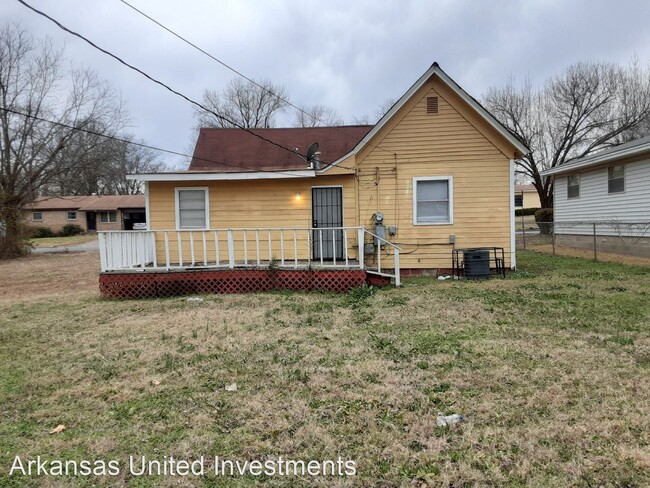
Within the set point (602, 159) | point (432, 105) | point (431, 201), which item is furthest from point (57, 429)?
point (602, 159)

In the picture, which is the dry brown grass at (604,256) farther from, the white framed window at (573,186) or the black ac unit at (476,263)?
the black ac unit at (476,263)

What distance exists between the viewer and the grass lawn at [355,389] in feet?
8.45

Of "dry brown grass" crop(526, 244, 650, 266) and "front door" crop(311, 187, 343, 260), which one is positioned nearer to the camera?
"front door" crop(311, 187, 343, 260)

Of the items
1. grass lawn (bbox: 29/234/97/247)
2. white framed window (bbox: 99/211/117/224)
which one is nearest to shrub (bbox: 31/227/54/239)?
grass lawn (bbox: 29/234/97/247)

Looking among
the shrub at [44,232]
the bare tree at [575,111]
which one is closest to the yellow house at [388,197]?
the bare tree at [575,111]

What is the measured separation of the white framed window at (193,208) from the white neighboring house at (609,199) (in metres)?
12.6

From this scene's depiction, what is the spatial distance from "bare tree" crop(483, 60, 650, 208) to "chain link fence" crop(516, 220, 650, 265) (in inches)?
380

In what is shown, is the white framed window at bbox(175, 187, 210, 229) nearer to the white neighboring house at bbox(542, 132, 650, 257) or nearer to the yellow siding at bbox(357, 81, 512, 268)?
the yellow siding at bbox(357, 81, 512, 268)

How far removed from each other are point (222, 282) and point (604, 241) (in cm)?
1302

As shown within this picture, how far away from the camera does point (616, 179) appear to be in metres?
14.1

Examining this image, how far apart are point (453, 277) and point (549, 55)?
70.8 ft

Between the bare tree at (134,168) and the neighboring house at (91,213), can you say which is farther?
the bare tree at (134,168)

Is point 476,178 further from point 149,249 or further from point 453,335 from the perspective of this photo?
point 149,249

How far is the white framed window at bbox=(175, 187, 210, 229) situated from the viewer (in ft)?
35.3
